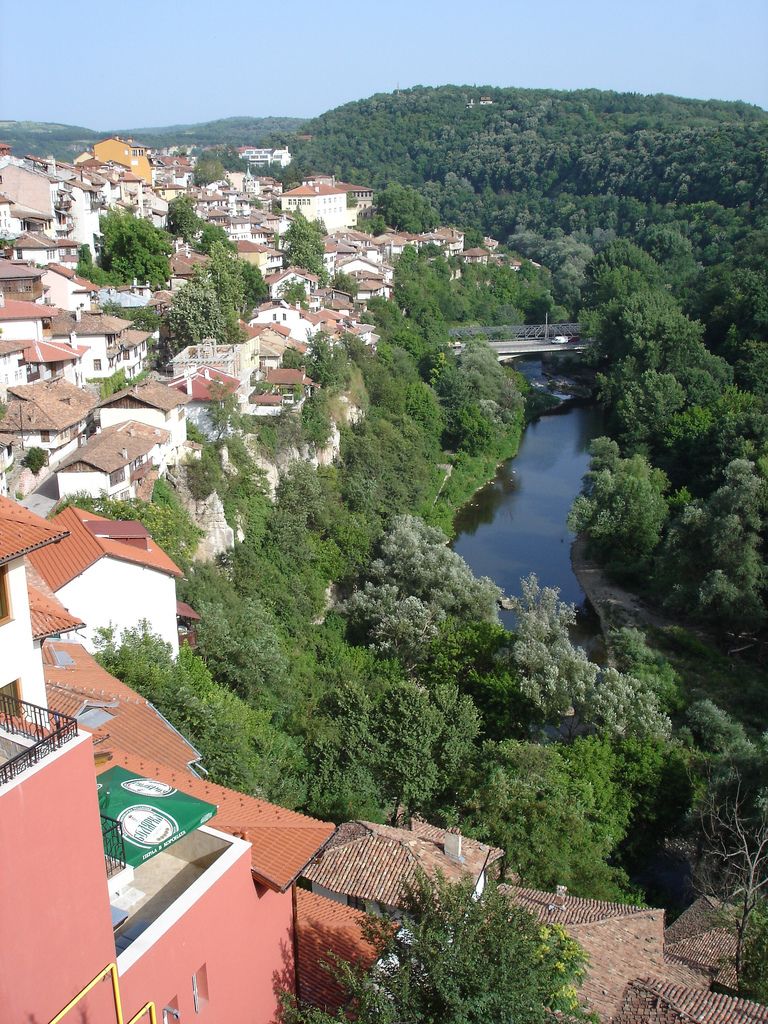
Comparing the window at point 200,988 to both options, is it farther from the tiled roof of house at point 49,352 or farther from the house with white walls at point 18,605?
the tiled roof of house at point 49,352

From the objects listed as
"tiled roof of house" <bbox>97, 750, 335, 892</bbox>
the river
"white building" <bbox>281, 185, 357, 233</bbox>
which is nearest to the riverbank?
the river

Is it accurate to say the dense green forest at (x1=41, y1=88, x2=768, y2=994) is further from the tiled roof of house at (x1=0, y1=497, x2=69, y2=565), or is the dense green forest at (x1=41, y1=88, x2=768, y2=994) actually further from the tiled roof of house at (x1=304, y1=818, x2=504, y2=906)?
the tiled roof of house at (x1=0, y1=497, x2=69, y2=565)

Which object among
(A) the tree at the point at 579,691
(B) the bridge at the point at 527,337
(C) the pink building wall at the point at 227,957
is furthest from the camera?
(B) the bridge at the point at 527,337

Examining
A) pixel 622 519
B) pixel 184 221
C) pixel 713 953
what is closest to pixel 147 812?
pixel 713 953

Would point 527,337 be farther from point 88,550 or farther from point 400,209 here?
point 88,550

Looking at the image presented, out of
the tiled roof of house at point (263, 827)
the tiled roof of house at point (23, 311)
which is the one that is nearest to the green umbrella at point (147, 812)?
the tiled roof of house at point (263, 827)

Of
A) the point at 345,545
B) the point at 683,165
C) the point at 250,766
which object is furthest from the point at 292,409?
the point at 683,165

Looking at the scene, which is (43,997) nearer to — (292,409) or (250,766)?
(250,766)
